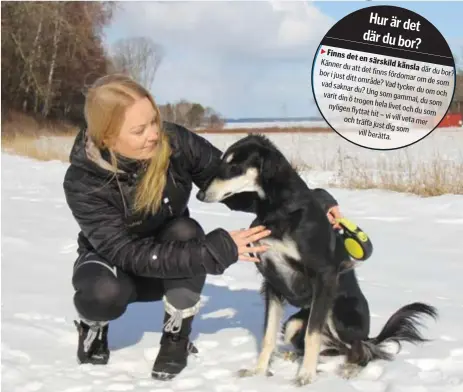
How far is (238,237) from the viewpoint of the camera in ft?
6.97

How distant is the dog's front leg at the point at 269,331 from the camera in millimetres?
2312

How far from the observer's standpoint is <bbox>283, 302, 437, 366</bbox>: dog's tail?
234 centimetres

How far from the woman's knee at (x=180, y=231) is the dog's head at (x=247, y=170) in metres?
0.21

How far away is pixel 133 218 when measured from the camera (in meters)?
2.34

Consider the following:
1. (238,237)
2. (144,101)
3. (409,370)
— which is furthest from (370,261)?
(144,101)

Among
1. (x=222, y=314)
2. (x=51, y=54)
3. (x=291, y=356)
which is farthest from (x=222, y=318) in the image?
(x=51, y=54)

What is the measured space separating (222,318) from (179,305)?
62cm

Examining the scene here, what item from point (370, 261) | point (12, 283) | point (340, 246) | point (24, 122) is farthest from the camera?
point (24, 122)

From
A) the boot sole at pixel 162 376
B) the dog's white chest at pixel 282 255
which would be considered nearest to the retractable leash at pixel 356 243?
the dog's white chest at pixel 282 255

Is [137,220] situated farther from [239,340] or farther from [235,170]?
[239,340]

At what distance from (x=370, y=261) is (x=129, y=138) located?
237 centimetres

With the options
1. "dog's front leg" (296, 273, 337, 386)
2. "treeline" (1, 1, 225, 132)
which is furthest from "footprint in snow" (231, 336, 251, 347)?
"treeline" (1, 1, 225, 132)

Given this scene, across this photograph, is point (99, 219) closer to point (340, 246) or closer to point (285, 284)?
point (285, 284)

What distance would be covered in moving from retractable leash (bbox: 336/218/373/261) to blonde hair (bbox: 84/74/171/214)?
77 centimetres
